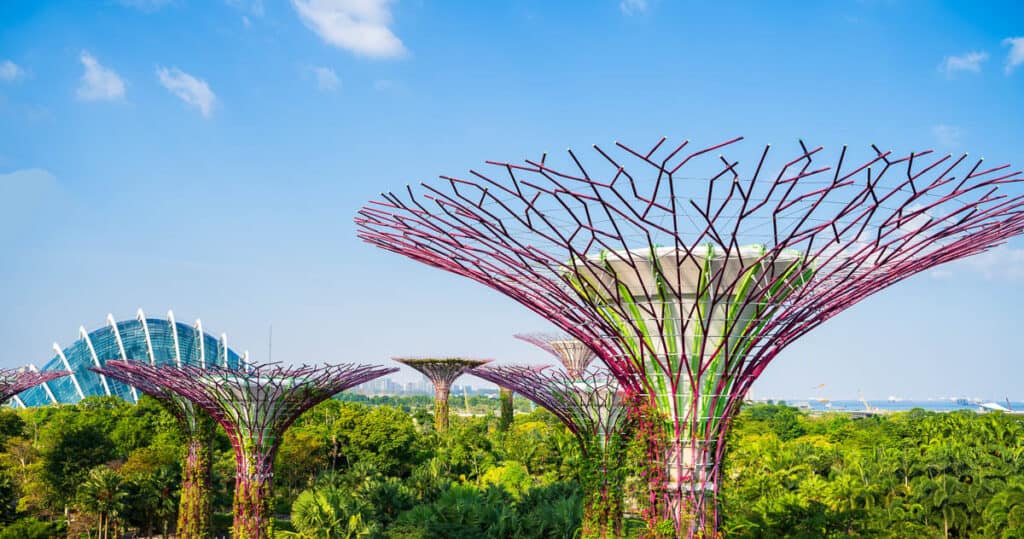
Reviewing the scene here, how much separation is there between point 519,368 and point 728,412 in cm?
1234

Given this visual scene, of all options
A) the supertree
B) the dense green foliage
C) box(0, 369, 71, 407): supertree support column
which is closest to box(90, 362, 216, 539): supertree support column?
the supertree

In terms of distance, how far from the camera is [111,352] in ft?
285

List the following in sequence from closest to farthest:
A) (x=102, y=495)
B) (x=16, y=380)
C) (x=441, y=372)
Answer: (x=102, y=495), (x=16, y=380), (x=441, y=372)

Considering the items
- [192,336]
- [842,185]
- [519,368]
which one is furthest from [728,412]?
[192,336]

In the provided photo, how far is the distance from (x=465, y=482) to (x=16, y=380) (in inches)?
818

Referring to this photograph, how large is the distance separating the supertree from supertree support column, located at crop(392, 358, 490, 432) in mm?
26372

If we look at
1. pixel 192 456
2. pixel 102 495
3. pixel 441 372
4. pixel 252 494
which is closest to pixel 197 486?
pixel 192 456

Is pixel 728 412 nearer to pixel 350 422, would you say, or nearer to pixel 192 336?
pixel 350 422

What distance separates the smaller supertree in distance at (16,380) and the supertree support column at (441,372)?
2155 cm

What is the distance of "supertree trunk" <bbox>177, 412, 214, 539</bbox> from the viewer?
24.0 metres

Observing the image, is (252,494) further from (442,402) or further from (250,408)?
(442,402)

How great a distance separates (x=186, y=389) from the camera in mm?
23594

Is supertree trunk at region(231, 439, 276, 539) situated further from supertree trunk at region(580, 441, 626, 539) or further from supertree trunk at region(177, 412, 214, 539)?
supertree trunk at region(580, 441, 626, 539)

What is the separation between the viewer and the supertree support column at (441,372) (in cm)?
5028
